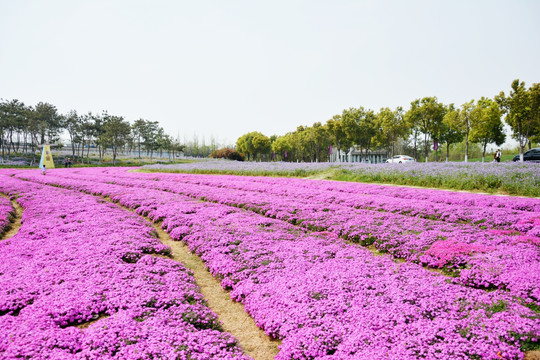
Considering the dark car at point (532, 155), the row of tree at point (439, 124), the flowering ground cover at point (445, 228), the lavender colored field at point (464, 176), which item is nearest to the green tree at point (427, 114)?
the row of tree at point (439, 124)

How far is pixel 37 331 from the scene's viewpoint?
4.65 m

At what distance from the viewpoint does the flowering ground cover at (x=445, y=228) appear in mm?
6839

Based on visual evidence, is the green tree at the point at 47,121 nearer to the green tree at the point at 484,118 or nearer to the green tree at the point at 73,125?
the green tree at the point at 73,125

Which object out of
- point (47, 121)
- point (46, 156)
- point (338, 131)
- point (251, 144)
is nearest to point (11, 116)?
point (47, 121)

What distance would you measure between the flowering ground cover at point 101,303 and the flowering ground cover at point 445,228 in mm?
5495

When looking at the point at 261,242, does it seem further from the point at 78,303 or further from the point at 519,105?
the point at 519,105

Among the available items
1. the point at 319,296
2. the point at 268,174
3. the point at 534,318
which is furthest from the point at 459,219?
the point at 268,174

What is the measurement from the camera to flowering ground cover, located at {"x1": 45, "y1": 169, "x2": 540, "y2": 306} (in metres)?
6.84

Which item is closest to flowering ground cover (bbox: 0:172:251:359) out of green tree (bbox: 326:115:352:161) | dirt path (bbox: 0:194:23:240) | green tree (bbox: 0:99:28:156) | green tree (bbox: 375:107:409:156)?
dirt path (bbox: 0:194:23:240)

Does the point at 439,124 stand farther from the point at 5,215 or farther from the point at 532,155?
the point at 5,215

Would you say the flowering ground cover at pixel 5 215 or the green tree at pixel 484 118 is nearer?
the flowering ground cover at pixel 5 215

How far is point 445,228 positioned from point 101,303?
9.61m

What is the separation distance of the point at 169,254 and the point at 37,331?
461 centimetres

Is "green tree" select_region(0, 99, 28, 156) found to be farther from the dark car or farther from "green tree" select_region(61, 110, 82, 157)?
the dark car
